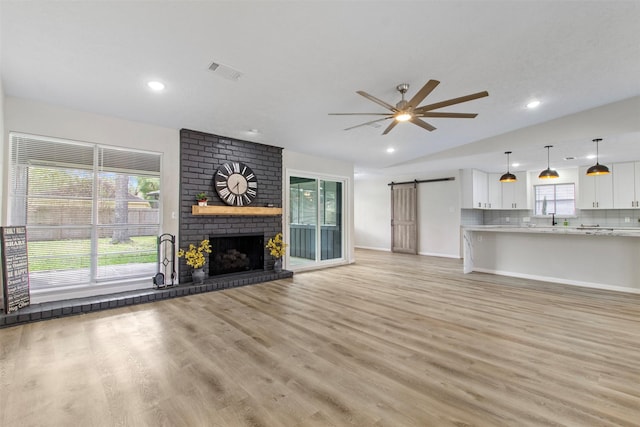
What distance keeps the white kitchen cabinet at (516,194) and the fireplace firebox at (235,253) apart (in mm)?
7177

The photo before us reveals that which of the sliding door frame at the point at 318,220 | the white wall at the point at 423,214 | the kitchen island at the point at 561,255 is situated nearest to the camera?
the kitchen island at the point at 561,255

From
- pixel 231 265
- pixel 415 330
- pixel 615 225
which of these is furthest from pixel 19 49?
pixel 615 225

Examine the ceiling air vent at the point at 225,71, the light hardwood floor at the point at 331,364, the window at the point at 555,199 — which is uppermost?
the ceiling air vent at the point at 225,71

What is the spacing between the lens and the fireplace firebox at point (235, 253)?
508 cm

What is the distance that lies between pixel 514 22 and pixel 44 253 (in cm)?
572

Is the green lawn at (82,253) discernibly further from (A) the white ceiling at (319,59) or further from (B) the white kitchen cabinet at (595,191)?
(B) the white kitchen cabinet at (595,191)

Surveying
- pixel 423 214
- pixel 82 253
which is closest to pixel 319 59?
pixel 82 253

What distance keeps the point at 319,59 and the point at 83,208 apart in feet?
12.1

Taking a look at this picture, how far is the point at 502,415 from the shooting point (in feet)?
5.66

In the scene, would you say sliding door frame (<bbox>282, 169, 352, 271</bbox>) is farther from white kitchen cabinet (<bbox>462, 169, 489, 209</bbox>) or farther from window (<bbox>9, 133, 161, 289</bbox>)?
white kitchen cabinet (<bbox>462, 169, 489, 209</bbox>)

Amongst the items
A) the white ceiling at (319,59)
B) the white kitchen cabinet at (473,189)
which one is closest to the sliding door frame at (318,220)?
the white ceiling at (319,59)

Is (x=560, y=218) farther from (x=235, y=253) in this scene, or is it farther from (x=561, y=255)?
(x=235, y=253)

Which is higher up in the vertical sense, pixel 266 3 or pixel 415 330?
pixel 266 3

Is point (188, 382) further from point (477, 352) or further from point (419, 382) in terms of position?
point (477, 352)
